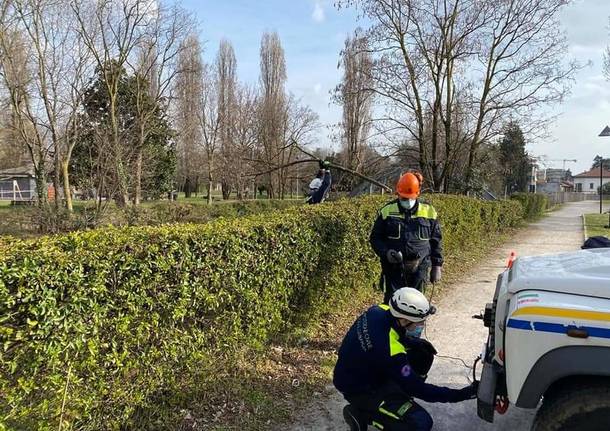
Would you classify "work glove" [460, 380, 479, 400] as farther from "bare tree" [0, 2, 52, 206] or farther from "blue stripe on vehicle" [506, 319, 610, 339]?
"bare tree" [0, 2, 52, 206]

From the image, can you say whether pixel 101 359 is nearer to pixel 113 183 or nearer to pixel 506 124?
pixel 113 183

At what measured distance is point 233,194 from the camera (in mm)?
59656

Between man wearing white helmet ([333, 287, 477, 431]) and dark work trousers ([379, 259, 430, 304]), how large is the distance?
189 cm

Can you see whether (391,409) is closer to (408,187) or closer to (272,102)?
(408,187)

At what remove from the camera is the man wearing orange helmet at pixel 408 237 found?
493cm

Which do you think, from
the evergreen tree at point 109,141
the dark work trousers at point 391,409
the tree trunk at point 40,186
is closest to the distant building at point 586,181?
the evergreen tree at point 109,141

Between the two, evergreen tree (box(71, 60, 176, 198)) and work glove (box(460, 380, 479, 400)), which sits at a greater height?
evergreen tree (box(71, 60, 176, 198))

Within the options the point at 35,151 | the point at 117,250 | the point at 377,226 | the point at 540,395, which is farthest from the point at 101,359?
the point at 35,151

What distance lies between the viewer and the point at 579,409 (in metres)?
2.26

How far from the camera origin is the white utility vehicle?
7.24 feet

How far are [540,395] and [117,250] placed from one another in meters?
2.64

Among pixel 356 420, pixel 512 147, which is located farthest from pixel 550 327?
pixel 512 147

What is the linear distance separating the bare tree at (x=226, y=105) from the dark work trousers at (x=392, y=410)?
3824 centimetres

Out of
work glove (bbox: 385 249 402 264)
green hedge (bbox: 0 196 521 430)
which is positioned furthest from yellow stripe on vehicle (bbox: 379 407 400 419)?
work glove (bbox: 385 249 402 264)
